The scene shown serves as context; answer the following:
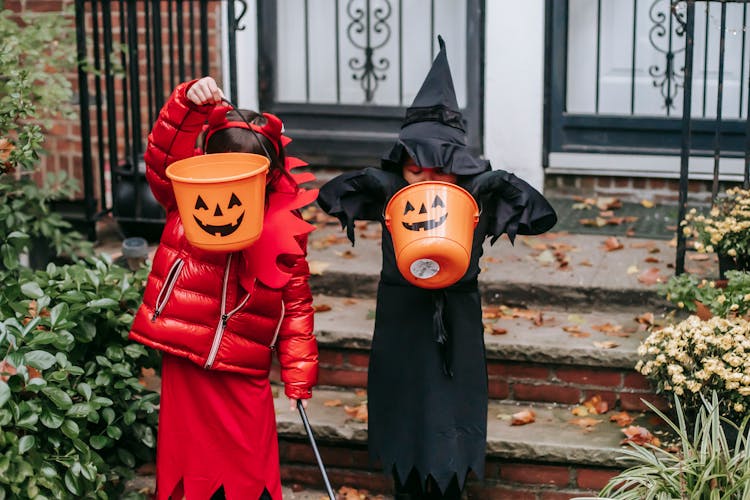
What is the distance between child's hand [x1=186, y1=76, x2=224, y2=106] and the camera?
3.64 meters

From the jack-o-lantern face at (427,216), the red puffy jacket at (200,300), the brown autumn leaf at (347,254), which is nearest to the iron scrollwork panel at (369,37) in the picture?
the brown autumn leaf at (347,254)

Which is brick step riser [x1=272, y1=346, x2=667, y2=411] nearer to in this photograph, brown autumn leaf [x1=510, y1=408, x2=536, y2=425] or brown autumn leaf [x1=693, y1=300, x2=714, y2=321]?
brown autumn leaf [x1=510, y1=408, x2=536, y2=425]

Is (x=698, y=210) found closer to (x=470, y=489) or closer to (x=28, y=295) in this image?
(x=470, y=489)

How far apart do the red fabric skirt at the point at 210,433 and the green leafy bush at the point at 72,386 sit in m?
0.27

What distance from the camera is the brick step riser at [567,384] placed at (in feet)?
15.7

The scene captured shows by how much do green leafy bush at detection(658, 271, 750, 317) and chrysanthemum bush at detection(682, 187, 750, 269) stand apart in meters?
0.11

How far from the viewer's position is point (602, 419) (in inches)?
187

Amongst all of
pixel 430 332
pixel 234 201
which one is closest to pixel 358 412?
pixel 430 332

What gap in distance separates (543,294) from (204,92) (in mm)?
2273

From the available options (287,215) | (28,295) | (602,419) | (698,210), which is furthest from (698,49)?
(28,295)

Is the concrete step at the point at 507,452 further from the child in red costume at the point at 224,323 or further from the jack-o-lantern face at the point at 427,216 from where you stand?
the jack-o-lantern face at the point at 427,216

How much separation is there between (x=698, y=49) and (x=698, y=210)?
898 mm

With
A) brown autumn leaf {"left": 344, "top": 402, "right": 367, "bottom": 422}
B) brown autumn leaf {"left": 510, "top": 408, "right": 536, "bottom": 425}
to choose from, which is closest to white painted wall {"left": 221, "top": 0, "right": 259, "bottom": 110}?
brown autumn leaf {"left": 344, "top": 402, "right": 367, "bottom": 422}

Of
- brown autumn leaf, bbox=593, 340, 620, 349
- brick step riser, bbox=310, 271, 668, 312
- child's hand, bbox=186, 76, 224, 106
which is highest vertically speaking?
child's hand, bbox=186, 76, 224, 106
